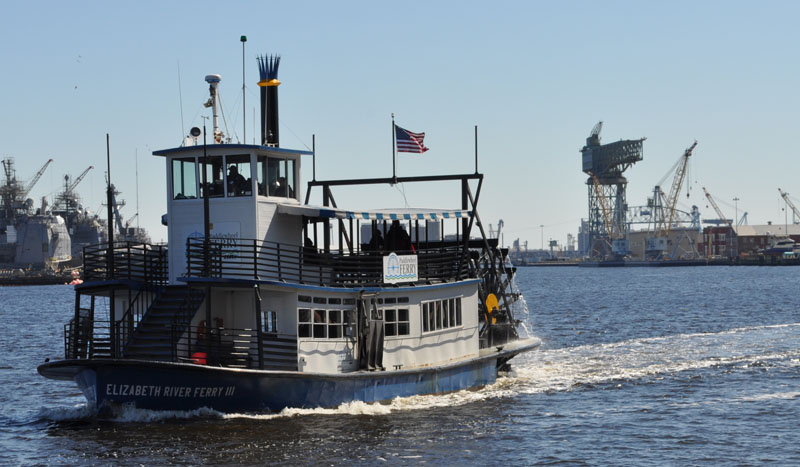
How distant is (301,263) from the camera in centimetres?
2580

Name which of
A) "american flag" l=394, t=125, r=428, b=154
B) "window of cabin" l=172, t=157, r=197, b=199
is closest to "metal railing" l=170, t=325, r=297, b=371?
"window of cabin" l=172, t=157, r=197, b=199

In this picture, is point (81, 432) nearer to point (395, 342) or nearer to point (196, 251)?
point (196, 251)

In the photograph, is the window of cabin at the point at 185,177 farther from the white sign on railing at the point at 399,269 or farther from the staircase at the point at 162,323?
the white sign on railing at the point at 399,269

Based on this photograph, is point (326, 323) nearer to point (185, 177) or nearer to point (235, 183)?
point (235, 183)

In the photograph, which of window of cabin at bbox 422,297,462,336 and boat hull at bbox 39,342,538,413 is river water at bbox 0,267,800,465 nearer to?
boat hull at bbox 39,342,538,413

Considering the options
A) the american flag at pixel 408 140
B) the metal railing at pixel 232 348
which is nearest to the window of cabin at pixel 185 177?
the metal railing at pixel 232 348

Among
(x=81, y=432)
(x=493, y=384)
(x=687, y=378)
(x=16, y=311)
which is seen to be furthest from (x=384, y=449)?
(x=16, y=311)

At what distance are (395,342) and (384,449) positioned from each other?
17.0 ft

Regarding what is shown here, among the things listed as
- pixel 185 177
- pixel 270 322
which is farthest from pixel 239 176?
pixel 270 322

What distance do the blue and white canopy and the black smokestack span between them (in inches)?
104

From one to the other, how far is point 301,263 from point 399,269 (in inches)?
128

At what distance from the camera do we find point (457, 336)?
30484mm

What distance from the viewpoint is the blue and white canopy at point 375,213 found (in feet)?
87.1

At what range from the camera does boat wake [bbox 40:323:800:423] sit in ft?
85.0
